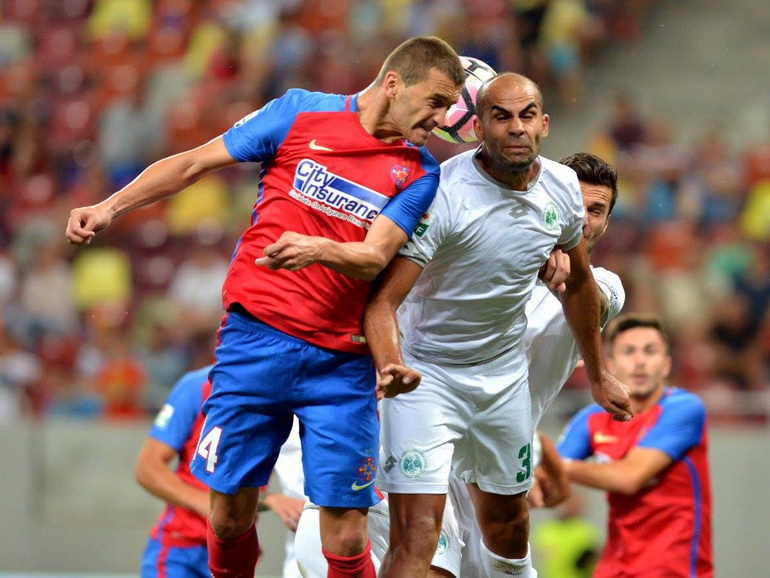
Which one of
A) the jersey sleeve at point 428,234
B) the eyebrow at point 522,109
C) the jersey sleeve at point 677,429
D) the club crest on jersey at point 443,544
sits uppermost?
the eyebrow at point 522,109

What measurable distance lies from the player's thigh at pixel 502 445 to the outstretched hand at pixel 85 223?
1.59 meters

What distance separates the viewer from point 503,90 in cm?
446

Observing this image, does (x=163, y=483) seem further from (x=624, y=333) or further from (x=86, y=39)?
(x=86, y=39)

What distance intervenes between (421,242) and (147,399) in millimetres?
5530

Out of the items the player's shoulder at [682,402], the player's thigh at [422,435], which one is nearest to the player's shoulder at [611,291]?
the player's shoulder at [682,402]

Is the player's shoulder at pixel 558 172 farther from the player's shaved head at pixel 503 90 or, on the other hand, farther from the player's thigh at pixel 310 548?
the player's thigh at pixel 310 548

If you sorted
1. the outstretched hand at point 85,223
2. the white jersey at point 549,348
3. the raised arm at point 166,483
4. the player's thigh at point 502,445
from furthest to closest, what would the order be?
the raised arm at point 166,483, the white jersey at point 549,348, the player's thigh at point 502,445, the outstretched hand at point 85,223

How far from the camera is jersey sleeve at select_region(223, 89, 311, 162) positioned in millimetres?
4473

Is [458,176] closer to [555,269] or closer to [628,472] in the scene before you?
[555,269]

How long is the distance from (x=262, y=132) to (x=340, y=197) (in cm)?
38

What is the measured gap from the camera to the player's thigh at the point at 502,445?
486cm

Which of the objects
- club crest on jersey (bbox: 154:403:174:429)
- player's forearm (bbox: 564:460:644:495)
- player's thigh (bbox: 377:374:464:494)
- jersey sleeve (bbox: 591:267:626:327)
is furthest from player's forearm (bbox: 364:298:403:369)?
player's forearm (bbox: 564:460:644:495)

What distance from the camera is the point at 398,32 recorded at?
12969 millimetres

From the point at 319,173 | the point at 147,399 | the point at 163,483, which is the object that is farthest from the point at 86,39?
the point at 319,173
